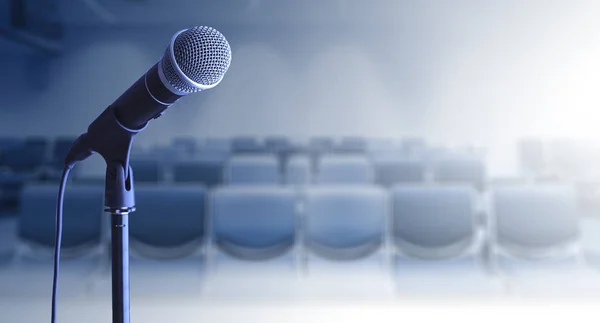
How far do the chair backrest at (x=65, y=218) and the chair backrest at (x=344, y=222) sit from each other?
1303mm

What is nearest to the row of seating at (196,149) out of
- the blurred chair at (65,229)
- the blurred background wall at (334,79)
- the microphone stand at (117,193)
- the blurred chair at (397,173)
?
the blurred background wall at (334,79)

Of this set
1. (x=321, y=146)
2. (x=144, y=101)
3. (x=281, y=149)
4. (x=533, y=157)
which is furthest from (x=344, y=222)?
(x=533, y=157)

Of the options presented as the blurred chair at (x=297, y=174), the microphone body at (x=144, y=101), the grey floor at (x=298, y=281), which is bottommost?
the grey floor at (x=298, y=281)

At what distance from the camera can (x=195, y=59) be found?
69 centimetres

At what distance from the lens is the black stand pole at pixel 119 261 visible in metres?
0.76

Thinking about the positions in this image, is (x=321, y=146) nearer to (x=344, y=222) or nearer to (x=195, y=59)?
(x=344, y=222)

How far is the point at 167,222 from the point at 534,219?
2.23m

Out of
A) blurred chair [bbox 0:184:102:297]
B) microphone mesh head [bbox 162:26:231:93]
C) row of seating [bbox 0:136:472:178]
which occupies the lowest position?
blurred chair [bbox 0:184:102:297]

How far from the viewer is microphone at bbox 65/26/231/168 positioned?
682 millimetres

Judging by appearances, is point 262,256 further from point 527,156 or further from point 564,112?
point 564,112

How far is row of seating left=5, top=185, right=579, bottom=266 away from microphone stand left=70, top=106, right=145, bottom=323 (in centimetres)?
181

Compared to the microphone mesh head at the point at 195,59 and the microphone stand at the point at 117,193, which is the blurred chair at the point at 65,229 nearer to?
the microphone stand at the point at 117,193

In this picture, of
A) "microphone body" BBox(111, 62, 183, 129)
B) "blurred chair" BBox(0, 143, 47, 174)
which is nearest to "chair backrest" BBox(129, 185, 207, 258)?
"microphone body" BBox(111, 62, 183, 129)

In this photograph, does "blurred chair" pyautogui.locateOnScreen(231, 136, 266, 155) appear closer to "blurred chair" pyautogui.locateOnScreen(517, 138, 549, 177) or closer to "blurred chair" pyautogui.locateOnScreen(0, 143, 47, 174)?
"blurred chair" pyautogui.locateOnScreen(0, 143, 47, 174)
